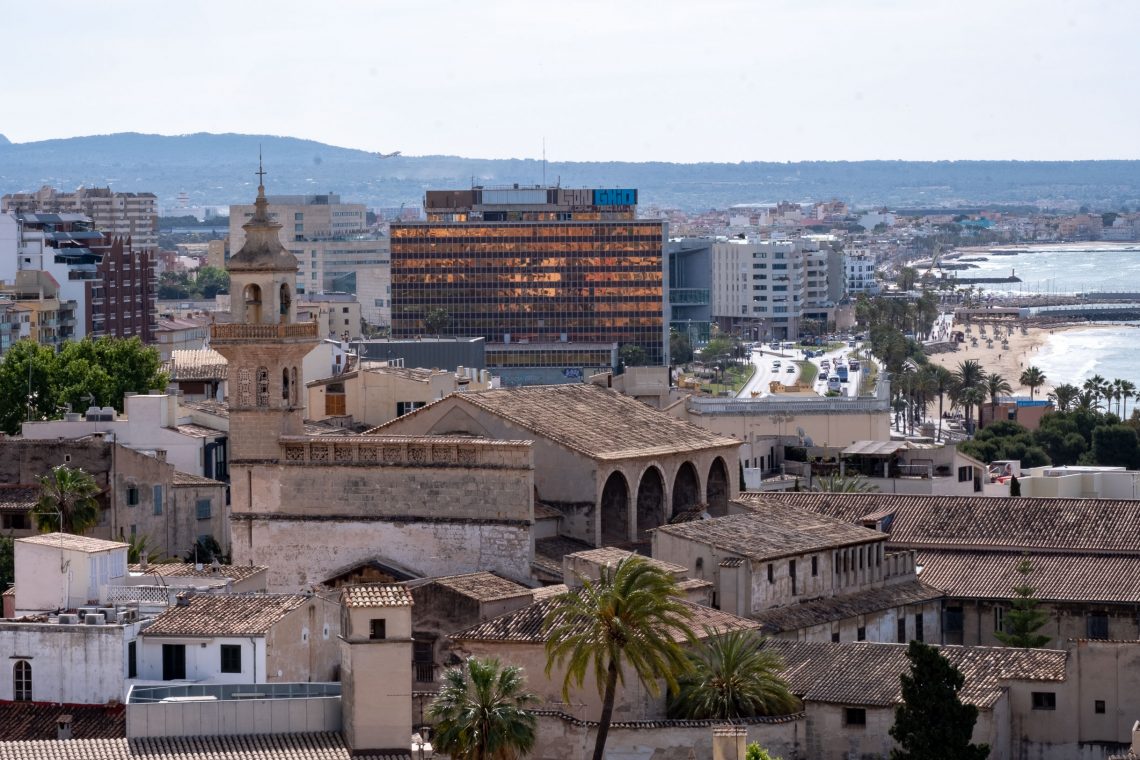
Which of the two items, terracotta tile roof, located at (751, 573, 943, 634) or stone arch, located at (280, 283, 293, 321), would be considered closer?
terracotta tile roof, located at (751, 573, 943, 634)

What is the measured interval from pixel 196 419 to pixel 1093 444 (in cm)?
5857

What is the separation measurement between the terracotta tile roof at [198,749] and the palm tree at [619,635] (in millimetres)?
8279

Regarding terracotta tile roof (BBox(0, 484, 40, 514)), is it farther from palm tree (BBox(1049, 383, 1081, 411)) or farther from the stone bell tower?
palm tree (BBox(1049, 383, 1081, 411))

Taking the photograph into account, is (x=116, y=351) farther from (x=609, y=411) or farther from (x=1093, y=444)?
(x=1093, y=444)

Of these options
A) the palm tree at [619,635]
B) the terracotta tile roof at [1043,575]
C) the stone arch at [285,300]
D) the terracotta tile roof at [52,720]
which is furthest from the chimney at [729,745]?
the stone arch at [285,300]

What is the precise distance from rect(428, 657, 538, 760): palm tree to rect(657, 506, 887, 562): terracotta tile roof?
642 inches

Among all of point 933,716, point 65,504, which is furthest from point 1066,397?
point 933,716

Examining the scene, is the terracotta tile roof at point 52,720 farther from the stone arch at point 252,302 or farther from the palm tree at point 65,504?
the palm tree at point 65,504

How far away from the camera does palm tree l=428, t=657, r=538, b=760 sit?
42844 millimetres

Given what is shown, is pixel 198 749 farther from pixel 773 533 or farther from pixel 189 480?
pixel 189 480

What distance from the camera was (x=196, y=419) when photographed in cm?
8600

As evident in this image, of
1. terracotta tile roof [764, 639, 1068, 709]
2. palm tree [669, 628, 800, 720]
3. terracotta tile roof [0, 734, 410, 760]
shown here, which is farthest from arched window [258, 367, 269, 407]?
terracotta tile roof [0, 734, 410, 760]

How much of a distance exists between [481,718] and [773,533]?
819 inches

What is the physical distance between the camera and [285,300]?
207ft
